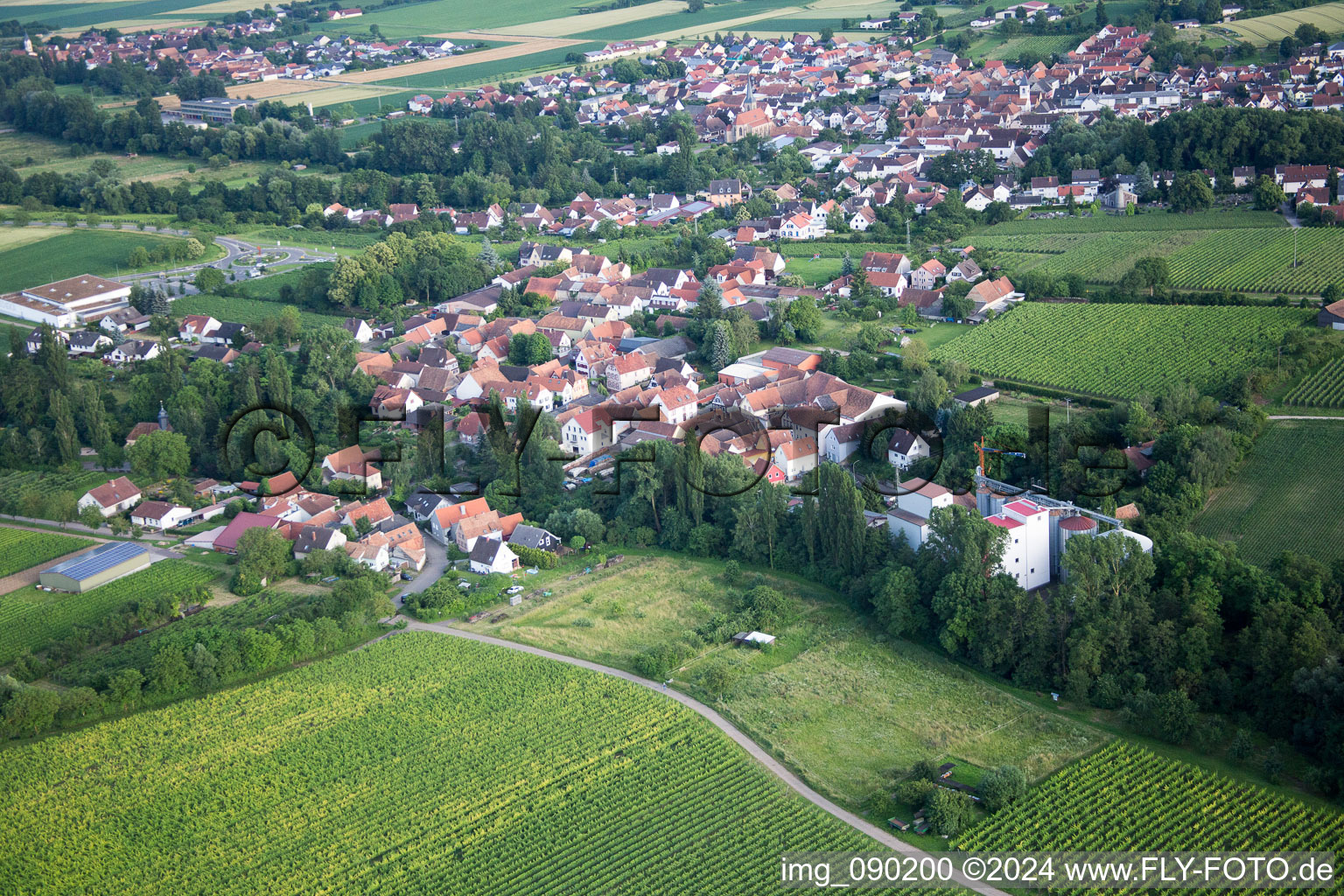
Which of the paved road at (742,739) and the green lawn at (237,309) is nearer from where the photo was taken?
the paved road at (742,739)

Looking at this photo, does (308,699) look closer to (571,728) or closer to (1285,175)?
(571,728)

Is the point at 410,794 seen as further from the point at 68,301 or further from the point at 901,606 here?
the point at 68,301

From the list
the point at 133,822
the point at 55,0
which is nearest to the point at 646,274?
the point at 133,822

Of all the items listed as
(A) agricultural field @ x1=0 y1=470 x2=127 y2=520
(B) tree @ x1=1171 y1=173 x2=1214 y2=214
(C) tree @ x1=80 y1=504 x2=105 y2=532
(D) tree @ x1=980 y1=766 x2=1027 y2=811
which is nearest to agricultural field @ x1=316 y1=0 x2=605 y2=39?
(B) tree @ x1=1171 y1=173 x2=1214 y2=214

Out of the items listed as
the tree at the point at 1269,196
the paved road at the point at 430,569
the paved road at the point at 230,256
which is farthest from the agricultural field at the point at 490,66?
the paved road at the point at 430,569

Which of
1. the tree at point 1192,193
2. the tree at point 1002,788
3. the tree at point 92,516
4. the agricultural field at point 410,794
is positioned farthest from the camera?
the tree at point 1192,193

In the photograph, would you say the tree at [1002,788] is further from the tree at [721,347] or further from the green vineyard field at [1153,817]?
the tree at [721,347]
